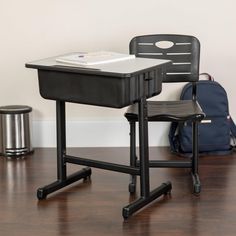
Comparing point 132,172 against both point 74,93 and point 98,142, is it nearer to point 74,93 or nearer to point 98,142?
point 74,93

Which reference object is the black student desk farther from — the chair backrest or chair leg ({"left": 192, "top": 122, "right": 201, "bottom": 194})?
the chair backrest

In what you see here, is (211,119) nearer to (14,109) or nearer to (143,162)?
(143,162)

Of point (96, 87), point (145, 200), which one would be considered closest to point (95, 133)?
point (145, 200)

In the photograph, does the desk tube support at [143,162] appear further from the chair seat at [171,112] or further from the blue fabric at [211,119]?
the blue fabric at [211,119]

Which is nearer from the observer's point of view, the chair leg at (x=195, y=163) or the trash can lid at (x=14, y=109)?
the chair leg at (x=195, y=163)

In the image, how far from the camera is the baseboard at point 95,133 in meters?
4.41

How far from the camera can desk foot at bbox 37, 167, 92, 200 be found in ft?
11.0

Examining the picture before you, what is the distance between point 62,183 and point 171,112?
789mm

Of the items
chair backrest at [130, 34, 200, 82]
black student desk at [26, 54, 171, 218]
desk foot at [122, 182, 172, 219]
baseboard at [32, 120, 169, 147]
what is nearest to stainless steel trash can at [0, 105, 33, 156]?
baseboard at [32, 120, 169, 147]

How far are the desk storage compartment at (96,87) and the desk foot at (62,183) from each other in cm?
57

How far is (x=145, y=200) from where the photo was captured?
3.19 metres

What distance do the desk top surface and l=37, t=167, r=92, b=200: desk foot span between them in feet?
2.41

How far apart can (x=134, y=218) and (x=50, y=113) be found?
160 centimetres

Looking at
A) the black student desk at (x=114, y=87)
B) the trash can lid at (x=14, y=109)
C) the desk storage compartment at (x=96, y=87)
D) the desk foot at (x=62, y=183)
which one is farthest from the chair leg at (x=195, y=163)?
the trash can lid at (x=14, y=109)
